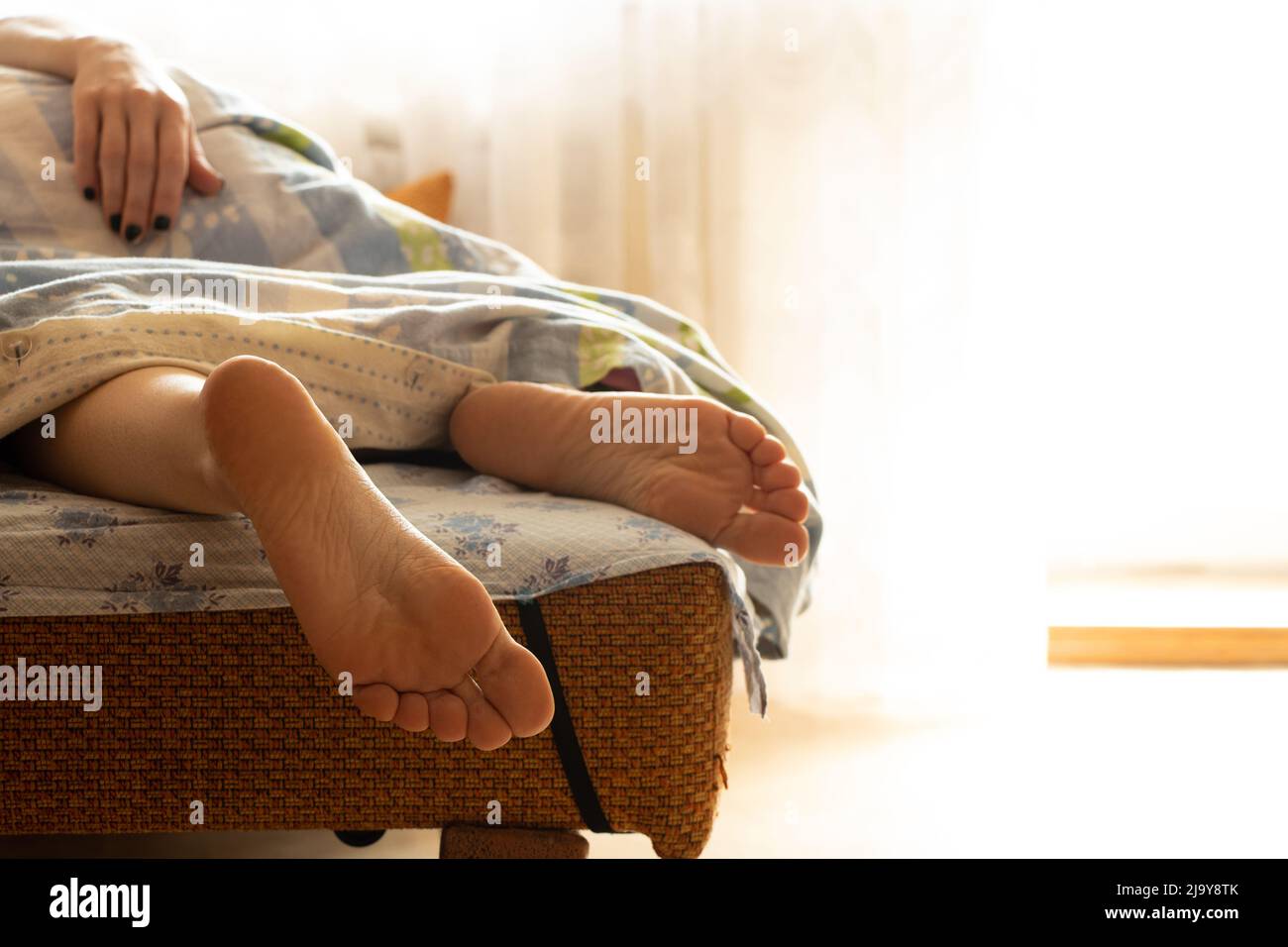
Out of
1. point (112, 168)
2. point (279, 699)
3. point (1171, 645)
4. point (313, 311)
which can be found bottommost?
point (1171, 645)

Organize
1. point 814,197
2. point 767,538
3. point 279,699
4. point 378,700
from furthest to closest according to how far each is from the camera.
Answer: point 814,197, point 767,538, point 279,699, point 378,700

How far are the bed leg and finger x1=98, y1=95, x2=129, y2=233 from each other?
2.12ft

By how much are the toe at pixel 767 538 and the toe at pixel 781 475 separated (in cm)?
2

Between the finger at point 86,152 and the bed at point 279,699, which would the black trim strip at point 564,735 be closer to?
the bed at point 279,699

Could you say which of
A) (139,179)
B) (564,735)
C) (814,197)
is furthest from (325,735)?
(814,197)

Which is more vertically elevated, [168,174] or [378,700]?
[168,174]

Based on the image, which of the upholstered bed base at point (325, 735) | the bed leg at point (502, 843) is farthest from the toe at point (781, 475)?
the bed leg at point (502, 843)

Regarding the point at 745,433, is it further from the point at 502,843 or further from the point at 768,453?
the point at 502,843

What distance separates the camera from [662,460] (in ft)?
2.89

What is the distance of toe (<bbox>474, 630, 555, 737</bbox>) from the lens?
63cm

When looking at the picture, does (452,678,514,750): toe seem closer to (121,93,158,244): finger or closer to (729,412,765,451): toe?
(729,412,765,451): toe

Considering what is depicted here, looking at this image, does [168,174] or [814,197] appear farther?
[814,197]

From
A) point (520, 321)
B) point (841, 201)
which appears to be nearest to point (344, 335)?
point (520, 321)

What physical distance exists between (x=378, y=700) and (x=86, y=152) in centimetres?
73
